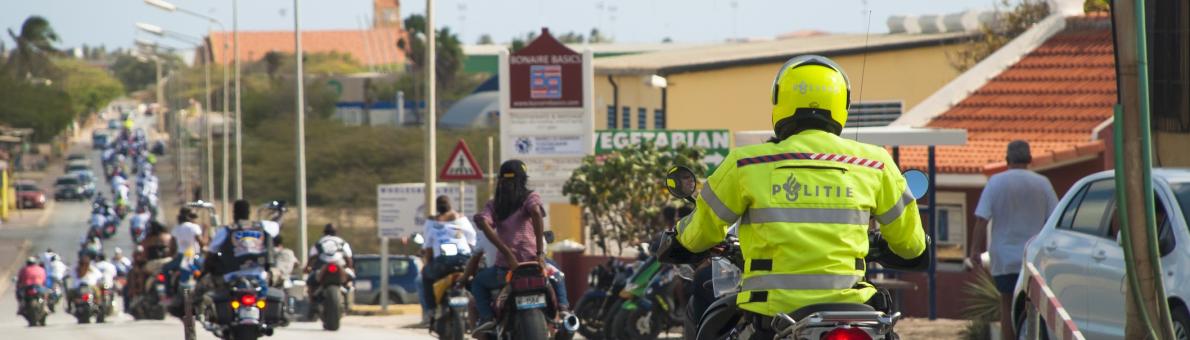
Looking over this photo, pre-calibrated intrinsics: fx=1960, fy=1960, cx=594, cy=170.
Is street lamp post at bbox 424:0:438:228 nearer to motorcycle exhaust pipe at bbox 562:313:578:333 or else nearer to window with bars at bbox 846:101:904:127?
window with bars at bbox 846:101:904:127

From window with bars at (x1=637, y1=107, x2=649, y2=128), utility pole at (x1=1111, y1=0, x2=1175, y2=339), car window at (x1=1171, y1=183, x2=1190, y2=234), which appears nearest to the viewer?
utility pole at (x1=1111, y1=0, x2=1175, y2=339)

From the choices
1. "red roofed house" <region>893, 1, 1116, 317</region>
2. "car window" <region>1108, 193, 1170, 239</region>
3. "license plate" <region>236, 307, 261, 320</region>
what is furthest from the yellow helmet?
"red roofed house" <region>893, 1, 1116, 317</region>

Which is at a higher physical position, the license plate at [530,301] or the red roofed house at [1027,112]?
the red roofed house at [1027,112]

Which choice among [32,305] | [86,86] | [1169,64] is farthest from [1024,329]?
[86,86]

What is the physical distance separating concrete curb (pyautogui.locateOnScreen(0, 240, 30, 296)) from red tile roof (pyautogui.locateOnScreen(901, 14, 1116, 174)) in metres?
36.9

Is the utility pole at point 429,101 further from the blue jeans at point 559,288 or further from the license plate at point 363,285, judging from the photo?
the blue jeans at point 559,288

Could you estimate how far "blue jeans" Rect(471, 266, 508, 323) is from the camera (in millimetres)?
12203

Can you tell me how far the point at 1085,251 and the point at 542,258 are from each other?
3407 mm

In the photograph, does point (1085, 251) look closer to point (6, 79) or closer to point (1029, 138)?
point (1029, 138)

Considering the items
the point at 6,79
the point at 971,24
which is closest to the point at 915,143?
the point at 971,24

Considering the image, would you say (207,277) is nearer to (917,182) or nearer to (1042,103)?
(917,182)

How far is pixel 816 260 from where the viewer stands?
6148 mm

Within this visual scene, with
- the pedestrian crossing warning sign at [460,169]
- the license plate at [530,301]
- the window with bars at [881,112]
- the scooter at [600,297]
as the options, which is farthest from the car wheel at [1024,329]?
the window with bars at [881,112]

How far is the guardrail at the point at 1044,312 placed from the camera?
844 centimetres
